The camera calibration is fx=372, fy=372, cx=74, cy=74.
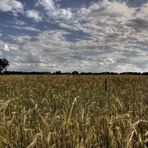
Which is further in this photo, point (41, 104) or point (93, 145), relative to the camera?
point (41, 104)

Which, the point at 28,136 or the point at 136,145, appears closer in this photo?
the point at 136,145

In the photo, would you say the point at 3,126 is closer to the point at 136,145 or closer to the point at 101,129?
the point at 101,129

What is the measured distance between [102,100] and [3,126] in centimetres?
420

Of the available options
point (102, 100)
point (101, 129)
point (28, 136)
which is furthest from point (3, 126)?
point (102, 100)

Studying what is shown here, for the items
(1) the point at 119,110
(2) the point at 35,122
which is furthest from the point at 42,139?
(1) the point at 119,110

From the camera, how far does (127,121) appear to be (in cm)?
527

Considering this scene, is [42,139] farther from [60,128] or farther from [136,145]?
[136,145]

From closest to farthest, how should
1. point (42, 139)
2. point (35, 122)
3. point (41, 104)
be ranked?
point (42, 139)
point (35, 122)
point (41, 104)

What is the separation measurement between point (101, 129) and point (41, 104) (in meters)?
3.66

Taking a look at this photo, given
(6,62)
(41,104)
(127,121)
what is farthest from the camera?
(6,62)

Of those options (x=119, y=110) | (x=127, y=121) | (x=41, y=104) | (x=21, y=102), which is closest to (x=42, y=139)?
(x=127, y=121)

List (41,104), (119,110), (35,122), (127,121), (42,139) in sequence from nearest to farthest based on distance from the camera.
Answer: (42,139), (127,121), (35,122), (119,110), (41,104)

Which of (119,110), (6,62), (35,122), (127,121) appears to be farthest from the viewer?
(6,62)

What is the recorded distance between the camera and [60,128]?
488 cm
